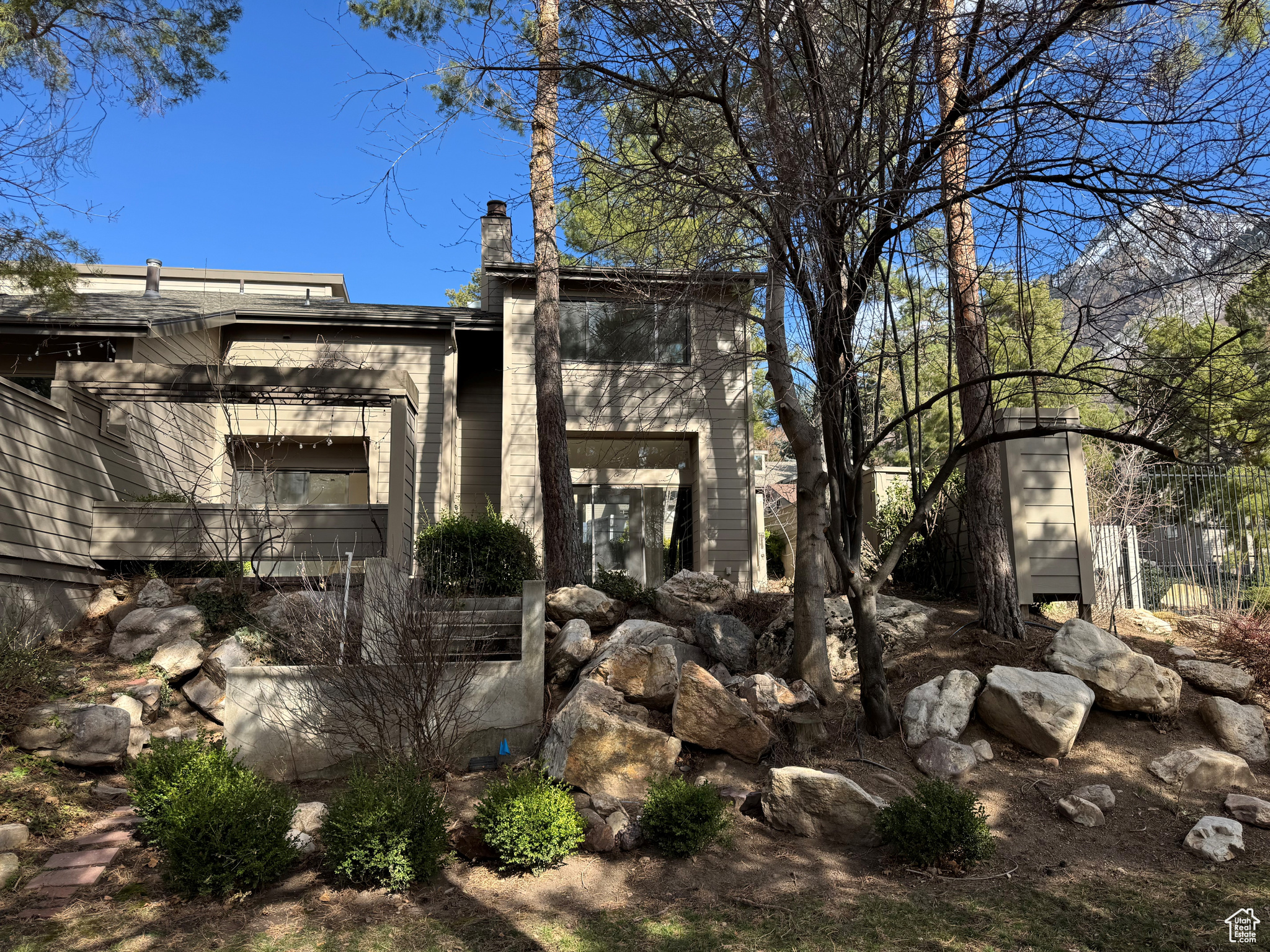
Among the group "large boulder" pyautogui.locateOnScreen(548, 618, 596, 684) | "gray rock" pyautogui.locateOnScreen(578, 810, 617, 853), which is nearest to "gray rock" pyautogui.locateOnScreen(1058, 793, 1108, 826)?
"gray rock" pyautogui.locateOnScreen(578, 810, 617, 853)

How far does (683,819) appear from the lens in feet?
17.9

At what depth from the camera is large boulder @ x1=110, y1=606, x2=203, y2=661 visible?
28.3ft

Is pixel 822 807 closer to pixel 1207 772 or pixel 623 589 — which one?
pixel 1207 772

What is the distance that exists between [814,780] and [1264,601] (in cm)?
654

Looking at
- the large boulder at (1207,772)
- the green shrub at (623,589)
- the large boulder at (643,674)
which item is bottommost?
the large boulder at (1207,772)

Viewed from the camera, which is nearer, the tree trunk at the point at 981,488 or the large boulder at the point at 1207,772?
the large boulder at the point at 1207,772

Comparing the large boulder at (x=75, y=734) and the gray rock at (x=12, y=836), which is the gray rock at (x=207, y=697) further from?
the gray rock at (x=12, y=836)

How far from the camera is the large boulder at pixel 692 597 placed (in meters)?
9.07

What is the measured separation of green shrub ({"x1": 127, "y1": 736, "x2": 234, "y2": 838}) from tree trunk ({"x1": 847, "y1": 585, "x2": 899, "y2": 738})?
16.0 ft

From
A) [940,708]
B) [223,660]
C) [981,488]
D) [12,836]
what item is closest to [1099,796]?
[940,708]

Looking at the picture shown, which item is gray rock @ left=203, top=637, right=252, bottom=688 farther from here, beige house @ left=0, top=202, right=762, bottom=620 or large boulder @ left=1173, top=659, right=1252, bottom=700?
large boulder @ left=1173, top=659, right=1252, bottom=700

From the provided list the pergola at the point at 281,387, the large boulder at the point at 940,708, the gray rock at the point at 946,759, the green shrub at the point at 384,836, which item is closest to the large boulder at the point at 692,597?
the large boulder at the point at 940,708

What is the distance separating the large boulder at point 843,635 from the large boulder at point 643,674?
1.10m

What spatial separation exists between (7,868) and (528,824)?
3387 millimetres
